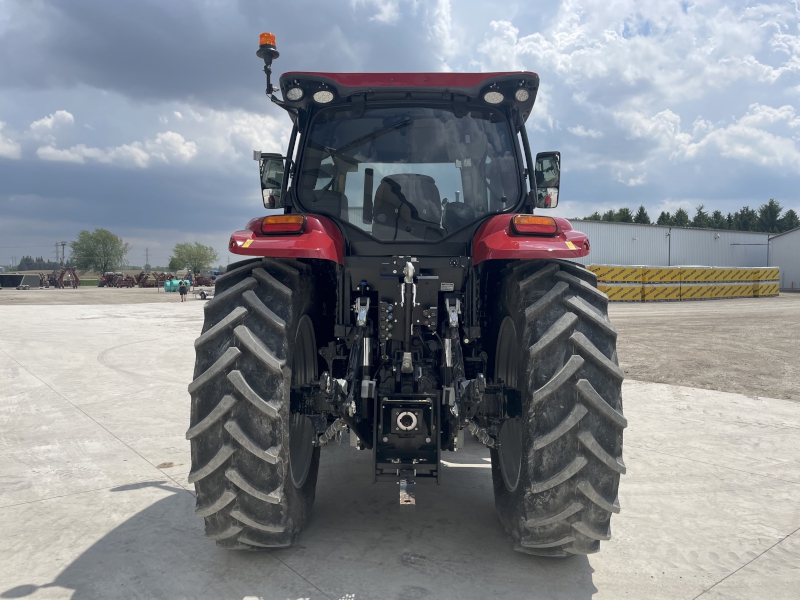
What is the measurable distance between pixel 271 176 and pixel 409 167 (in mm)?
1152

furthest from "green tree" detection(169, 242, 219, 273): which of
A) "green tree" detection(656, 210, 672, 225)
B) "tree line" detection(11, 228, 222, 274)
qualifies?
"green tree" detection(656, 210, 672, 225)

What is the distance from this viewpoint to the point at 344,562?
123 inches

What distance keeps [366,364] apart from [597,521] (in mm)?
1414

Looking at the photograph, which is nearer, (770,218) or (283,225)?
(283,225)

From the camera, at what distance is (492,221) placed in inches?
130

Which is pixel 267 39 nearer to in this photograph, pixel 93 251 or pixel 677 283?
pixel 677 283

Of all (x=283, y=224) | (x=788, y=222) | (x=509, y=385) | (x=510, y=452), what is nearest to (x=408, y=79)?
(x=283, y=224)

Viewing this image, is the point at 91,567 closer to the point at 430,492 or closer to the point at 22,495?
the point at 22,495

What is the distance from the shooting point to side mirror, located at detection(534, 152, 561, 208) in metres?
4.12

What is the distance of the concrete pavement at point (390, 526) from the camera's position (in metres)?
2.94

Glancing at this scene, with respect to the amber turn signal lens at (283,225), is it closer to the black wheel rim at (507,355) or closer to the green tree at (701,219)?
the black wheel rim at (507,355)

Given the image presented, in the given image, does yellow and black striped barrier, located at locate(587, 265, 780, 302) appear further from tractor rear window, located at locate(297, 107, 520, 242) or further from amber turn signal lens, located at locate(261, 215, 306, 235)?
amber turn signal lens, located at locate(261, 215, 306, 235)

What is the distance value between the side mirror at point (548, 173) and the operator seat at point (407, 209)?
895 millimetres

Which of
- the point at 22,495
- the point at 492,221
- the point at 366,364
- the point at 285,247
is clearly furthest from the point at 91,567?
the point at 492,221
